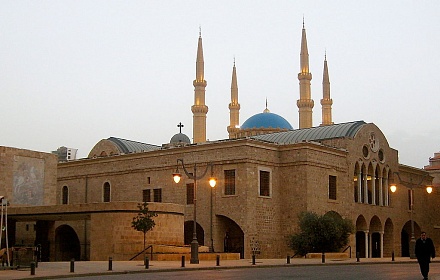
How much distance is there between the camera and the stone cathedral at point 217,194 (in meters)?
39.7

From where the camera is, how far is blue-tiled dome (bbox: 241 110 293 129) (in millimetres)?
69688

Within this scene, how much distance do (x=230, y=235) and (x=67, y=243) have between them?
38.3 ft

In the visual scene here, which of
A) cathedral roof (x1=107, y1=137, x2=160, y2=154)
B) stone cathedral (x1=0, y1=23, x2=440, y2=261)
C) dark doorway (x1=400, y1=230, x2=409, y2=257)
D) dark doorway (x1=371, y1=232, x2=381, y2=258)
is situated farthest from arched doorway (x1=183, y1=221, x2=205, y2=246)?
dark doorway (x1=400, y1=230, x2=409, y2=257)

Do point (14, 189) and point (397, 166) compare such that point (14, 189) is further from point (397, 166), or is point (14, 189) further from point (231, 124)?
point (231, 124)

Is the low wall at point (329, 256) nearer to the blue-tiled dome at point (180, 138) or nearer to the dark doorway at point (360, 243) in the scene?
the dark doorway at point (360, 243)

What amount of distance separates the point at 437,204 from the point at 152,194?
29.6 metres

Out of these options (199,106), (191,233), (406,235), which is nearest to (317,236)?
(191,233)

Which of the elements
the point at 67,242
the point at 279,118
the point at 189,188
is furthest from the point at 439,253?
the point at 67,242

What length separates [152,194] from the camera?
5034 cm

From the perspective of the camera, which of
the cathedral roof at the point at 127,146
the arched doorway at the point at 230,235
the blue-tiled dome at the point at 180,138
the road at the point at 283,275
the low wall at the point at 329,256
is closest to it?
the road at the point at 283,275

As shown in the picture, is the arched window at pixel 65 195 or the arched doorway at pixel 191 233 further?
the arched window at pixel 65 195

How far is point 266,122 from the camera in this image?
229 ft

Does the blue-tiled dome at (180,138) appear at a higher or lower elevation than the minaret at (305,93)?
lower

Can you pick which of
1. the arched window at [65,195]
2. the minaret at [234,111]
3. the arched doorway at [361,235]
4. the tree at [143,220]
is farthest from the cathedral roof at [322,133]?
the minaret at [234,111]
